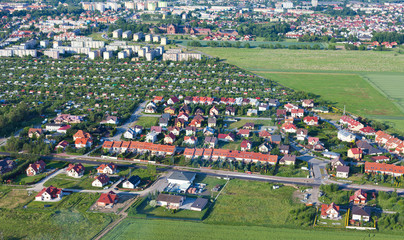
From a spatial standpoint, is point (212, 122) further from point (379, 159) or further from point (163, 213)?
point (163, 213)

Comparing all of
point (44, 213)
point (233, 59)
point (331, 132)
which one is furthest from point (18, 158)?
point (233, 59)

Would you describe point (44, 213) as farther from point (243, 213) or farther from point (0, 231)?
point (243, 213)

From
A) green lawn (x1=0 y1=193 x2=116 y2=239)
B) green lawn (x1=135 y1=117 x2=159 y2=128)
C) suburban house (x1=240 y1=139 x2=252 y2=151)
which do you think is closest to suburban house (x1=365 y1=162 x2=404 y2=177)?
suburban house (x1=240 y1=139 x2=252 y2=151)

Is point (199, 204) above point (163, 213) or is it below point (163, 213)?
above

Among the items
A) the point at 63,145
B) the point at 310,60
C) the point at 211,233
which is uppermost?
the point at 310,60

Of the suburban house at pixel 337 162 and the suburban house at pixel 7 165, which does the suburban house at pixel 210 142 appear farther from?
the suburban house at pixel 7 165

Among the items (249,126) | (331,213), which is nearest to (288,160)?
(331,213)

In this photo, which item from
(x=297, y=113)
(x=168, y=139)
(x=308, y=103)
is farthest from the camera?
(x=308, y=103)
